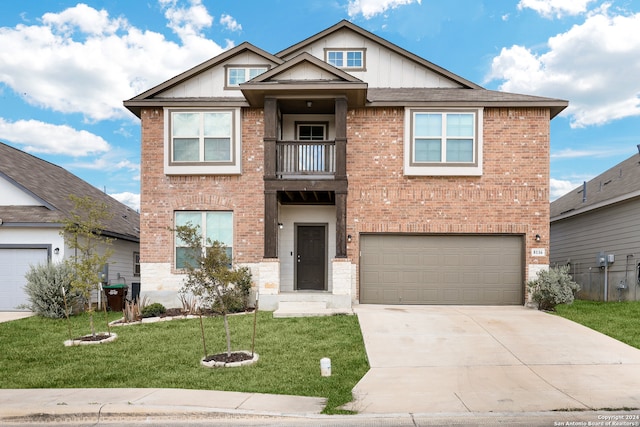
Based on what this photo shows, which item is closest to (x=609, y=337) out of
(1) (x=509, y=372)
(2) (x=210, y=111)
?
(1) (x=509, y=372)

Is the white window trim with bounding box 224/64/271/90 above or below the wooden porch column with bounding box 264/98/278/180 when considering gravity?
above

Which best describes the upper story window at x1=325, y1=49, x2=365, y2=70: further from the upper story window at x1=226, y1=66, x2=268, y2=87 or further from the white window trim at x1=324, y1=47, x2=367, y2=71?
the upper story window at x1=226, y1=66, x2=268, y2=87

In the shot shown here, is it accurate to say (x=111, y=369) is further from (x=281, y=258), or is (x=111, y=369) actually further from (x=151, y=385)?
(x=281, y=258)

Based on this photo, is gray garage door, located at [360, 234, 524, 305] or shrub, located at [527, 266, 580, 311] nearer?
shrub, located at [527, 266, 580, 311]

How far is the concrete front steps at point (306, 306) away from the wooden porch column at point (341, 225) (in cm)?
127

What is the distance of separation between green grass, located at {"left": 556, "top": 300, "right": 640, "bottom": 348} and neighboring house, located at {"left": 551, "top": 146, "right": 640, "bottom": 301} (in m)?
2.75

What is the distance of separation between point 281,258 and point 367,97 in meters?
5.51

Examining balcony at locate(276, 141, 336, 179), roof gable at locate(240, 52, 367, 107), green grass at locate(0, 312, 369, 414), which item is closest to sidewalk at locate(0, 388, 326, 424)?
green grass at locate(0, 312, 369, 414)

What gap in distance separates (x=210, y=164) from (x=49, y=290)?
218 inches

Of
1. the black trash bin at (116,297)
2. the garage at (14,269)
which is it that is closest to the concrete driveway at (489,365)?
the black trash bin at (116,297)

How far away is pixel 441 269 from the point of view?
15.6m

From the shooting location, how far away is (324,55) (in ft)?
59.7

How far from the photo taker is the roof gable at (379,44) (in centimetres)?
1744

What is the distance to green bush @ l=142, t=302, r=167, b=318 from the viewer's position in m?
14.2
